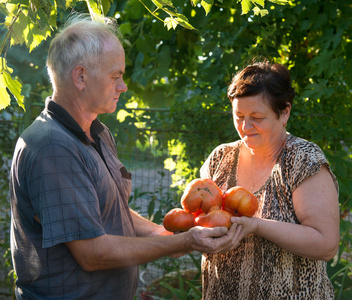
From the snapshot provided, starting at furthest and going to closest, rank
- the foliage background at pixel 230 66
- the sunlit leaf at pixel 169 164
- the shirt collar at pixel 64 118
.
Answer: the sunlit leaf at pixel 169 164 → the foliage background at pixel 230 66 → the shirt collar at pixel 64 118

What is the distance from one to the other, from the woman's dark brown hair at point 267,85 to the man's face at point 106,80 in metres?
0.61

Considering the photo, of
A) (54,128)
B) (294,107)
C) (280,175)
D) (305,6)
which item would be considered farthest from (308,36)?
(54,128)

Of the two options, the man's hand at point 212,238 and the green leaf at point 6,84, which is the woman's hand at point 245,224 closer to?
the man's hand at point 212,238

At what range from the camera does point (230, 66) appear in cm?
393

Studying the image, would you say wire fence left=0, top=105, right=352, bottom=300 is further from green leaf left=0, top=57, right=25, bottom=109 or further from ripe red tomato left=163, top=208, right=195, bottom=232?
green leaf left=0, top=57, right=25, bottom=109

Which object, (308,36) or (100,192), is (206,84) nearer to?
(308,36)

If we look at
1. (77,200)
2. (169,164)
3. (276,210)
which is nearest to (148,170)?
(169,164)

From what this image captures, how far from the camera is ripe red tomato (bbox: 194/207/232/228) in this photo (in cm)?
198

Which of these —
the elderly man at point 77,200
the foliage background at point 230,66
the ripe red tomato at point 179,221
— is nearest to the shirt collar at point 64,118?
the elderly man at point 77,200

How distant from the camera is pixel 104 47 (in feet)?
Result: 6.21

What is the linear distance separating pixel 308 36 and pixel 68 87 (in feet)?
9.93

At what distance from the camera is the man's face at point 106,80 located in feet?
6.20

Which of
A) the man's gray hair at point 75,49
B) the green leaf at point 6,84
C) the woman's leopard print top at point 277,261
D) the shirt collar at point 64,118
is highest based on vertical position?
the man's gray hair at point 75,49

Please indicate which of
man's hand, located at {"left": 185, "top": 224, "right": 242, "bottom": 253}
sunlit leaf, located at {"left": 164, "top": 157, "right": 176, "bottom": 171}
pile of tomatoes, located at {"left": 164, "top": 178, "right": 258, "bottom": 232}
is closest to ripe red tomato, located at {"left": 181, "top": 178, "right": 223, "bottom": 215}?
pile of tomatoes, located at {"left": 164, "top": 178, "right": 258, "bottom": 232}
